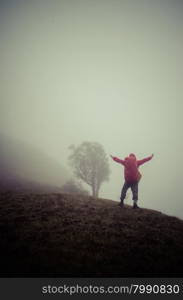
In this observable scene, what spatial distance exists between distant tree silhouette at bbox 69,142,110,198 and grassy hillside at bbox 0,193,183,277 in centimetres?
2864

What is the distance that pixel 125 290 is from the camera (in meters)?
5.73

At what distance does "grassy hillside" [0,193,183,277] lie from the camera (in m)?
5.57

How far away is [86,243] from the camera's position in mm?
7234

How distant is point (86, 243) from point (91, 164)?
A: 3399 cm

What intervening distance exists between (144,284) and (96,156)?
121 feet
